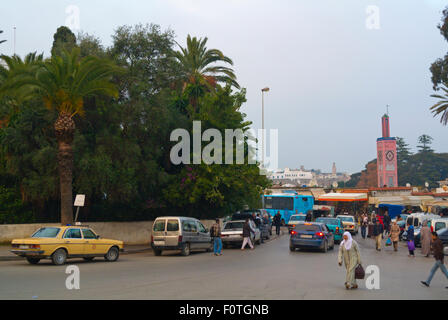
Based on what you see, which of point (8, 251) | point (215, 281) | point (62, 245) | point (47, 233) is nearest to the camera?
point (215, 281)

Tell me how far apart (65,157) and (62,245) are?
7058mm

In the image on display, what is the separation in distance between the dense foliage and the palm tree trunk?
1.31 meters

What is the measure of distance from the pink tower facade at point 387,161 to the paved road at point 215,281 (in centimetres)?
10989

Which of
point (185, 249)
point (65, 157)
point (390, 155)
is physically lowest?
point (185, 249)

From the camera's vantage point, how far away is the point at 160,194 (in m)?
32.2

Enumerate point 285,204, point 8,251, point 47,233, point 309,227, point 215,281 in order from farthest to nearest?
point 285,204 < point 309,227 < point 8,251 < point 47,233 < point 215,281

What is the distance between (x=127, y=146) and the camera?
90.7 ft

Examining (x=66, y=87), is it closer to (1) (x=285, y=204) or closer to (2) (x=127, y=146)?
(2) (x=127, y=146)

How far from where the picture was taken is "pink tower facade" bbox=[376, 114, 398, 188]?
123188 millimetres

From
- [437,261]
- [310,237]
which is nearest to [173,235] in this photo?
[310,237]

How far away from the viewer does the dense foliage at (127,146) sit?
1017 inches

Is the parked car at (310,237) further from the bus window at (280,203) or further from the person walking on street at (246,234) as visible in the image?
the bus window at (280,203)
